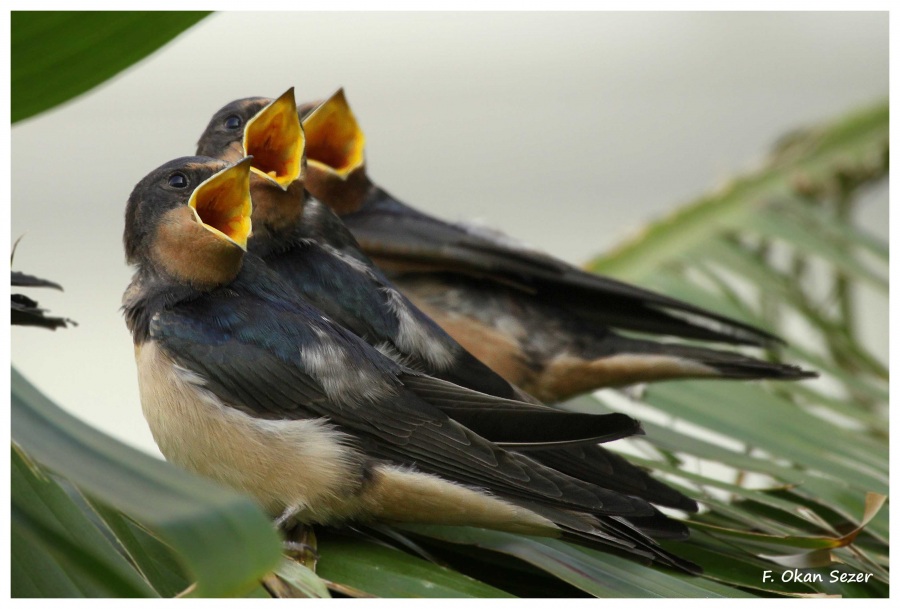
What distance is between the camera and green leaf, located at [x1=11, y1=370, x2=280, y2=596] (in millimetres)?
678

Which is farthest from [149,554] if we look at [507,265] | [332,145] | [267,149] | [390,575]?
[507,265]

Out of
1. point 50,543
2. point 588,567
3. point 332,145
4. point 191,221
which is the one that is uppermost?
point 332,145

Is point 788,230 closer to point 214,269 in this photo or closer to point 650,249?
point 650,249

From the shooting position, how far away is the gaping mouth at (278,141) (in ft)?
3.76

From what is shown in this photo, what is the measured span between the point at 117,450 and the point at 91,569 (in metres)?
0.14

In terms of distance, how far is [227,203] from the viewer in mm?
1069

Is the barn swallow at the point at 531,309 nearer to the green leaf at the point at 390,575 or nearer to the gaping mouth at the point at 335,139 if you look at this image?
the gaping mouth at the point at 335,139

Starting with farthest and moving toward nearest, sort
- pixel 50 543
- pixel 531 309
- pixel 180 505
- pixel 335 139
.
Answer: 1. pixel 531 309
2. pixel 335 139
3. pixel 50 543
4. pixel 180 505

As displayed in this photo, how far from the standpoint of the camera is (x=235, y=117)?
4.06 ft

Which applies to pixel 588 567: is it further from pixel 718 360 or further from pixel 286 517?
Result: pixel 718 360

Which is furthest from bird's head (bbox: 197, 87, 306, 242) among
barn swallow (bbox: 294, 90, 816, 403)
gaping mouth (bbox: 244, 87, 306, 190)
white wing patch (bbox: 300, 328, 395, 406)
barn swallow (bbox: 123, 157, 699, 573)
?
barn swallow (bbox: 294, 90, 816, 403)

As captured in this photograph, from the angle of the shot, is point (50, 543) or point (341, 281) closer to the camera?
point (50, 543)

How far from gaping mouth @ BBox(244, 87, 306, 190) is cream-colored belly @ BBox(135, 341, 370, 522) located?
0.84 feet

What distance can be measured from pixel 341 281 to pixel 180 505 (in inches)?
21.4
